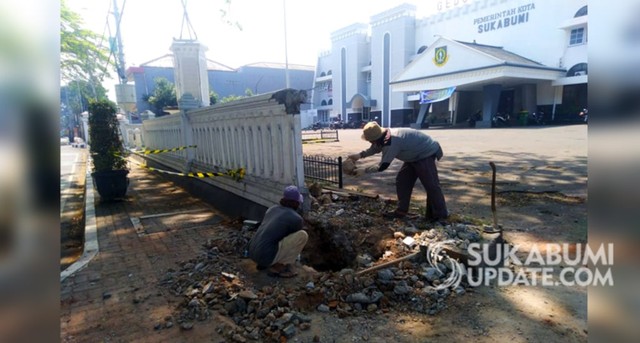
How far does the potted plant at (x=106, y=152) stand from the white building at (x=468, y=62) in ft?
82.7

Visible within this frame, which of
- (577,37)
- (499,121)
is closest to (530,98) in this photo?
(499,121)

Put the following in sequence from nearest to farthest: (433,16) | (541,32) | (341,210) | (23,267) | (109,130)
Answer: (23,267) < (341,210) < (109,130) < (541,32) < (433,16)

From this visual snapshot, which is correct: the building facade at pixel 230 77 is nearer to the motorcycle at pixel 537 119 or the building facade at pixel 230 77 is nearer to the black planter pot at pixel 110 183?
the motorcycle at pixel 537 119

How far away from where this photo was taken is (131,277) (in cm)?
367

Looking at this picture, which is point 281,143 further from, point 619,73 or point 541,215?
point 619,73

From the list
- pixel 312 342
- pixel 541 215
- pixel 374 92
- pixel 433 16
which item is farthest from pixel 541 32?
pixel 312 342

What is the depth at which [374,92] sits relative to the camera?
143 ft

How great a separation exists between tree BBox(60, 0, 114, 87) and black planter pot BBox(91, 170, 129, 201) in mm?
5886

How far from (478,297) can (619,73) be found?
106 inches

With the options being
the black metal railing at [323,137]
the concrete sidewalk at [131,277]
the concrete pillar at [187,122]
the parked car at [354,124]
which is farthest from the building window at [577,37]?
the concrete sidewalk at [131,277]

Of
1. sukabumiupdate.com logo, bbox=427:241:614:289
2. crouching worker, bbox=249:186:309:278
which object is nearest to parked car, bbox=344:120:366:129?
sukabumiupdate.com logo, bbox=427:241:614:289

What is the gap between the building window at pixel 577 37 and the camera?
2640cm

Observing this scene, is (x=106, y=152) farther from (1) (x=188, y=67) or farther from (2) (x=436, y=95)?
(2) (x=436, y=95)

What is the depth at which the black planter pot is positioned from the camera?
23.0ft
